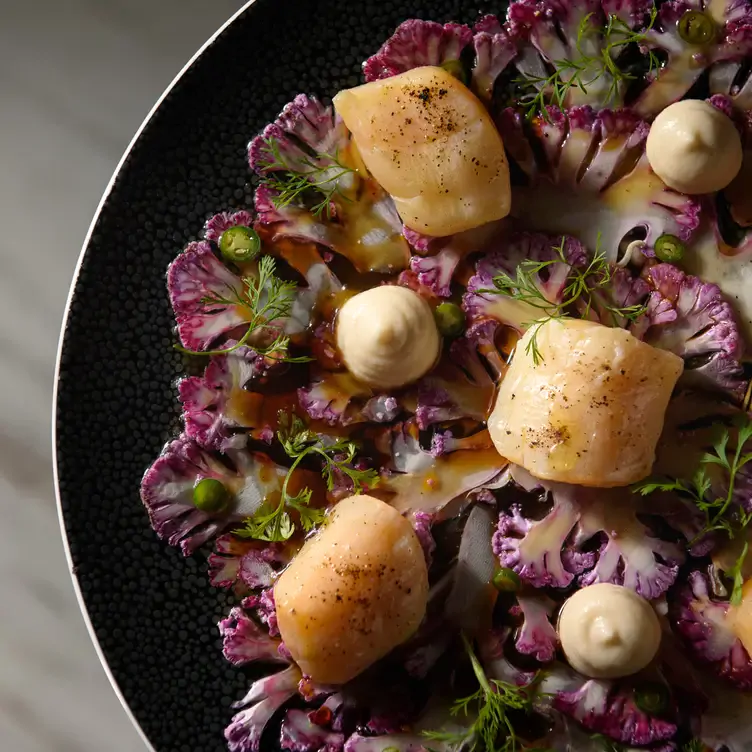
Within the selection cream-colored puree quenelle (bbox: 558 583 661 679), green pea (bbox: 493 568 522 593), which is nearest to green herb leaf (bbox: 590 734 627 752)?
cream-colored puree quenelle (bbox: 558 583 661 679)

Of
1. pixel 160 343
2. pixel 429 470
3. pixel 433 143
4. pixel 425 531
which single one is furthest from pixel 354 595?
pixel 433 143

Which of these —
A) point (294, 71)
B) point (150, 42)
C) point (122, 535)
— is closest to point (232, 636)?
point (122, 535)

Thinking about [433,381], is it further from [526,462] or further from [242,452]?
[242,452]

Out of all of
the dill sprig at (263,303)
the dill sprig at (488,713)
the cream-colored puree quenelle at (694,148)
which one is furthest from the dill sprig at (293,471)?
the cream-colored puree quenelle at (694,148)

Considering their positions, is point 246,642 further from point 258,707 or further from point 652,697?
point 652,697

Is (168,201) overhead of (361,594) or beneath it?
overhead

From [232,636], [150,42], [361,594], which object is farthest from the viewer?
[150,42]
